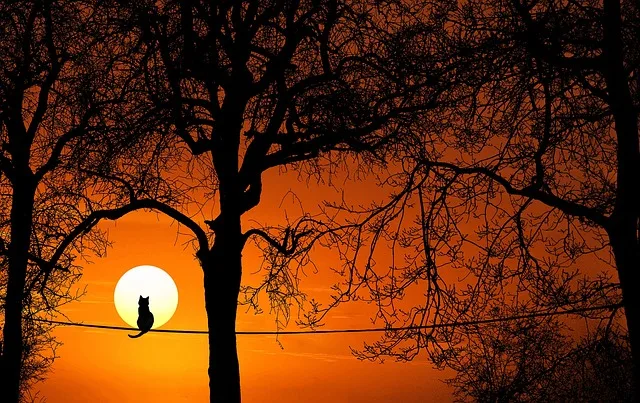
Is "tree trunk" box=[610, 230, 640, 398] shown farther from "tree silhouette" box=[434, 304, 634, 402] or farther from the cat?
the cat

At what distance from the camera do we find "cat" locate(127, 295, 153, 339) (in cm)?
1515

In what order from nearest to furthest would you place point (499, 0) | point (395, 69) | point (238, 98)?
point (499, 0)
point (395, 69)
point (238, 98)

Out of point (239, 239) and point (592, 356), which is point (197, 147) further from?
point (592, 356)

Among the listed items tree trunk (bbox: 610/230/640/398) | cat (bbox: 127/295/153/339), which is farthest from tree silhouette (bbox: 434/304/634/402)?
cat (bbox: 127/295/153/339)

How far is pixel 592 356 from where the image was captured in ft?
36.5

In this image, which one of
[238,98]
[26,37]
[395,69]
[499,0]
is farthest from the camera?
[26,37]

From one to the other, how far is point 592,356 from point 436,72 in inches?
168

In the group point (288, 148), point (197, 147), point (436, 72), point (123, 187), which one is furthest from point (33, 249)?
point (436, 72)

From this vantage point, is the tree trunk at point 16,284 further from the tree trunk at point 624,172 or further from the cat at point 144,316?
the tree trunk at point 624,172

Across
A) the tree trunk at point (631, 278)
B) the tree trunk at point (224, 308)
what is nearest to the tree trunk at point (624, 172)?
the tree trunk at point (631, 278)

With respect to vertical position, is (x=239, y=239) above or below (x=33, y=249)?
below

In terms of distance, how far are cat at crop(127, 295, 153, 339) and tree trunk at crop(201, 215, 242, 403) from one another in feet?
6.29

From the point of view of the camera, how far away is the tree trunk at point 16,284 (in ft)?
51.4

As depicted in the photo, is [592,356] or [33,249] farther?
[33,249]
